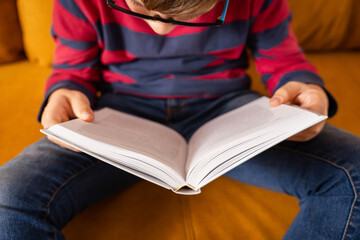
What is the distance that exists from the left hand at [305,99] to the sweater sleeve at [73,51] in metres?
0.44

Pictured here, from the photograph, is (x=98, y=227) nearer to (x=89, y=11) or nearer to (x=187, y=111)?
(x=187, y=111)

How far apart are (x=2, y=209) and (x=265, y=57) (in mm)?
661

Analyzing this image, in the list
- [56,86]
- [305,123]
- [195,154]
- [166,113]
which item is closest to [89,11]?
[56,86]

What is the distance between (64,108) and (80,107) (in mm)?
69

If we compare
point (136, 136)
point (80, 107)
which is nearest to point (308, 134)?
point (136, 136)

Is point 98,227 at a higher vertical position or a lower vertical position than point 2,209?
lower

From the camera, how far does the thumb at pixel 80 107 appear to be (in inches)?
23.0

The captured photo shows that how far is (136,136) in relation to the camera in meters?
0.56

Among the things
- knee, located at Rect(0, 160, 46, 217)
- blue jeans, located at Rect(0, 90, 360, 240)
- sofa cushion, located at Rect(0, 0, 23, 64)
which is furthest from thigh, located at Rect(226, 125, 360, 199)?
sofa cushion, located at Rect(0, 0, 23, 64)

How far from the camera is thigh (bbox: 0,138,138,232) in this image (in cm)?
56

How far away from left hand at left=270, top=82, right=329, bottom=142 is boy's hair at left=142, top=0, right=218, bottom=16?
234 mm

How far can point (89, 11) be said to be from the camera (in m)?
0.69

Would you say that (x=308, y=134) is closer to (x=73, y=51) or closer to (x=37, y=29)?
(x=73, y=51)

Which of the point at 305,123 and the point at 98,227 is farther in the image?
the point at 98,227
